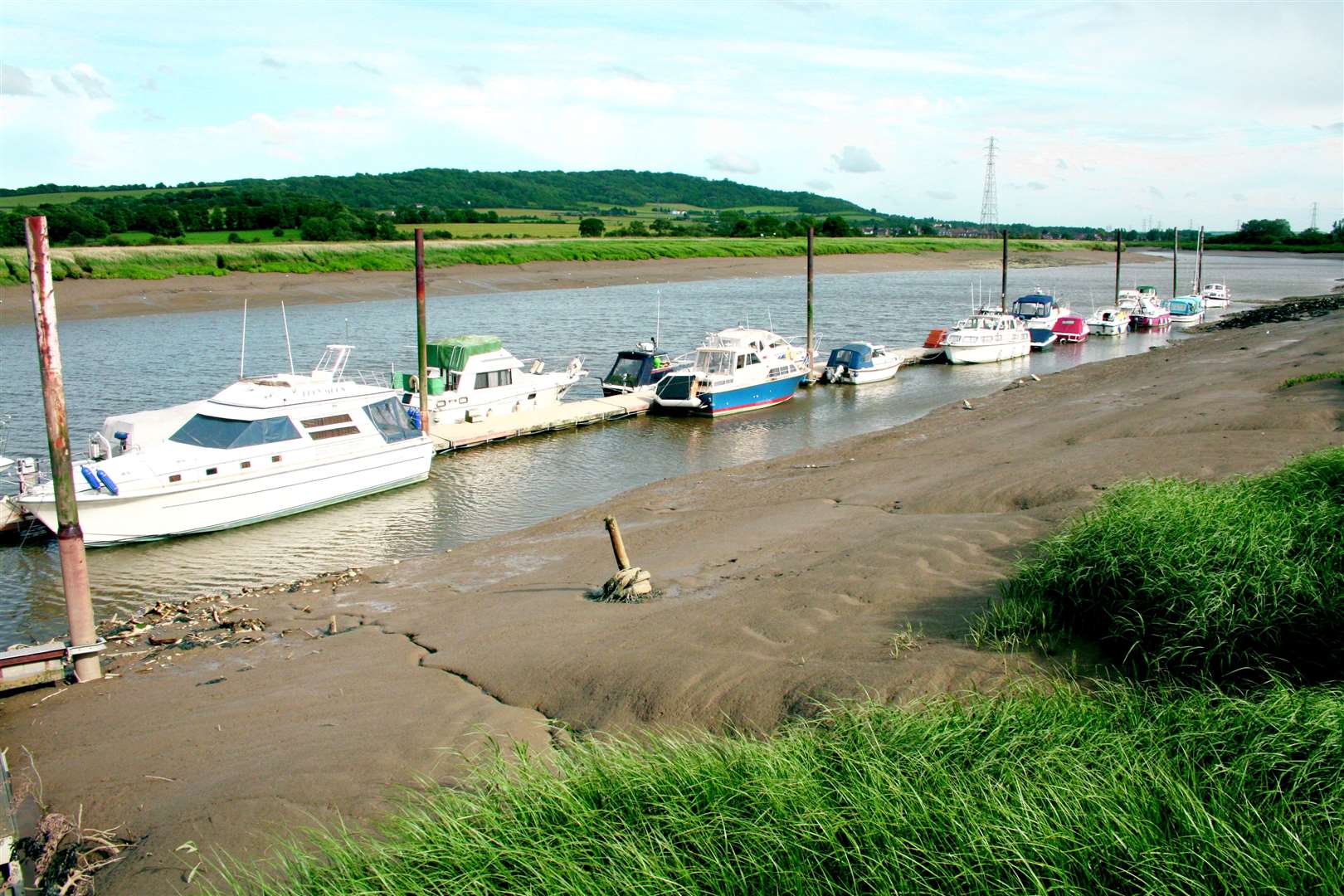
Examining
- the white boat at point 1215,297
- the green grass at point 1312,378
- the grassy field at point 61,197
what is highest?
the grassy field at point 61,197

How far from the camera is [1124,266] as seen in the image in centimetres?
12106

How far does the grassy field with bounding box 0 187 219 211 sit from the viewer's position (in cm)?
10581

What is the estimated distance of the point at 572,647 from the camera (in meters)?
10.1

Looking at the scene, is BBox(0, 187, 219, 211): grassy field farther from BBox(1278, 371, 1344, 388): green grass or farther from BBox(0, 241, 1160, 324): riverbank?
BBox(1278, 371, 1344, 388): green grass

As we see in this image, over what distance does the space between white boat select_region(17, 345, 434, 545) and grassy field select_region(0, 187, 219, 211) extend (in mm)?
92591

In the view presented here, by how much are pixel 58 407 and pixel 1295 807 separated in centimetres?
1226

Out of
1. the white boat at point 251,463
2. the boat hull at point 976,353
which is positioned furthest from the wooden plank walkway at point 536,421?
the boat hull at point 976,353

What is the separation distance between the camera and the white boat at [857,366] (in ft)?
124

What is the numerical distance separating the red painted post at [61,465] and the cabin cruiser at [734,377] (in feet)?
68.8

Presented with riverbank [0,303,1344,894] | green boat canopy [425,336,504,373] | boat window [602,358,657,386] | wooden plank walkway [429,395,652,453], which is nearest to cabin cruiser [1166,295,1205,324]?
boat window [602,358,657,386]

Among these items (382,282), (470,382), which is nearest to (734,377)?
(470,382)

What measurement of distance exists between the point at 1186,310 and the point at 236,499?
55886 mm

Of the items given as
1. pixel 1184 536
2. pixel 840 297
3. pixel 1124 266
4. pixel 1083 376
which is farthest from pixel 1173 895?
pixel 1124 266

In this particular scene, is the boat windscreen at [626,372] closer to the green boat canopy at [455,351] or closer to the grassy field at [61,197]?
the green boat canopy at [455,351]
